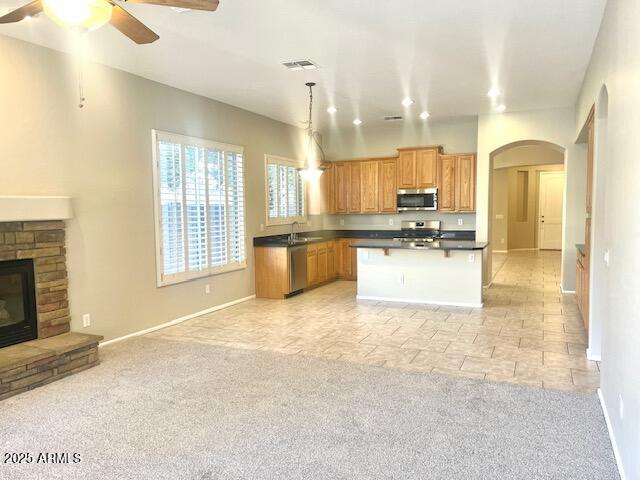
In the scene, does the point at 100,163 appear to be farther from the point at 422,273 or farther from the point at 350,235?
the point at 350,235

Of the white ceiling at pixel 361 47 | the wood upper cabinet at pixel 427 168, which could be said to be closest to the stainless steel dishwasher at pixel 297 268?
the white ceiling at pixel 361 47

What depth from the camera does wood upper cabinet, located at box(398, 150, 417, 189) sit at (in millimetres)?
8656

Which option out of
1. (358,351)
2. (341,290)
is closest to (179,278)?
(358,351)

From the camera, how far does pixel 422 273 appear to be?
6.75 meters

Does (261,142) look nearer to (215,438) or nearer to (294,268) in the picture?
(294,268)

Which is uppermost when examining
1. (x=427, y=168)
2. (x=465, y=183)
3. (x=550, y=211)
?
(x=427, y=168)

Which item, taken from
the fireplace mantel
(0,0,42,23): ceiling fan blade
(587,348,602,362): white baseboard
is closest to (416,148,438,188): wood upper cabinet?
(587,348,602,362): white baseboard

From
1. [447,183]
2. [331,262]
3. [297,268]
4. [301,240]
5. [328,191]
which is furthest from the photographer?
[328,191]

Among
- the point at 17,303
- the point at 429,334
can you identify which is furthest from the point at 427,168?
the point at 17,303

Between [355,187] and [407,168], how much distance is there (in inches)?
44.9

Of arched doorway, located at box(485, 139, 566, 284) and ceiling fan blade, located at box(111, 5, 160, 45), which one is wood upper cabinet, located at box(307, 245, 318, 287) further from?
arched doorway, located at box(485, 139, 566, 284)

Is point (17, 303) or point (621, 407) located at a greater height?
point (17, 303)

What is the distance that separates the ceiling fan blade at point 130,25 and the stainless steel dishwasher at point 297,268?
4712mm

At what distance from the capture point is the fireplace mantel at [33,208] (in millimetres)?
3902
